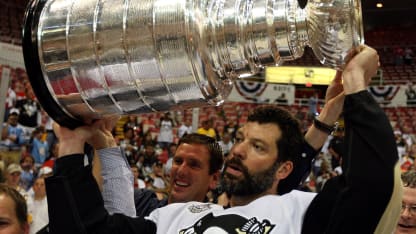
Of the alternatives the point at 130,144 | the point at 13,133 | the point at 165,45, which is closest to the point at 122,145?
the point at 130,144

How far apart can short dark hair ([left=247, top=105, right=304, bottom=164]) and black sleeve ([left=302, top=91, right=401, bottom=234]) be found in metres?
0.38

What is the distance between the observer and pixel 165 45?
3.49 feet

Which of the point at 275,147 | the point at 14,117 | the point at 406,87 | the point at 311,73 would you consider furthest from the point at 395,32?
the point at 275,147

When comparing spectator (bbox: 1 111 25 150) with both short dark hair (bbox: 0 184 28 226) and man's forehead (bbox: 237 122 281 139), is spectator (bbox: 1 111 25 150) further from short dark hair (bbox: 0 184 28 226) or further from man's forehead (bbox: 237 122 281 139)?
man's forehead (bbox: 237 122 281 139)

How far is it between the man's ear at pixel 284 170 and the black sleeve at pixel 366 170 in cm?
36

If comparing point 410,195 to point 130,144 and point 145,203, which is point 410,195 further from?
point 130,144

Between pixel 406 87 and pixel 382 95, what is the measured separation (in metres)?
0.58

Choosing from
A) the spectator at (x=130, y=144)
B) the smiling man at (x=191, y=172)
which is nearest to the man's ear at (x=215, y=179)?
the smiling man at (x=191, y=172)

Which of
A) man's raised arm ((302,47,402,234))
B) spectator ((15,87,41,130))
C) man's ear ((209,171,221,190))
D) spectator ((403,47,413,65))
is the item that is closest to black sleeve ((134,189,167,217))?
man's ear ((209,171,221,190))

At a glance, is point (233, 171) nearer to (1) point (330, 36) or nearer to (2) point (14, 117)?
(1) point (330, 36)

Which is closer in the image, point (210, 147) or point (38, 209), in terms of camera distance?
point (210, 147)

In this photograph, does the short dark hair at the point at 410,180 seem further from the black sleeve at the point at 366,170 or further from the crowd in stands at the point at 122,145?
the crowd in stands at the point at 122,145

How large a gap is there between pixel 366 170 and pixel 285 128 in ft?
1.60

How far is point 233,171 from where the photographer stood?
4.73 ft
